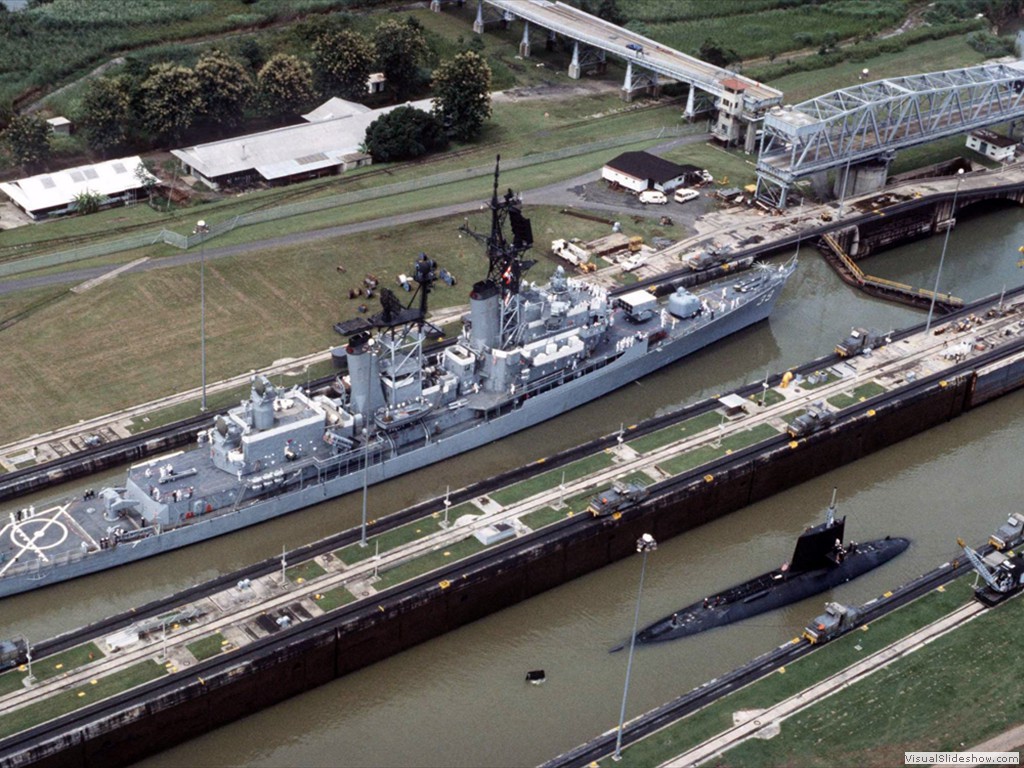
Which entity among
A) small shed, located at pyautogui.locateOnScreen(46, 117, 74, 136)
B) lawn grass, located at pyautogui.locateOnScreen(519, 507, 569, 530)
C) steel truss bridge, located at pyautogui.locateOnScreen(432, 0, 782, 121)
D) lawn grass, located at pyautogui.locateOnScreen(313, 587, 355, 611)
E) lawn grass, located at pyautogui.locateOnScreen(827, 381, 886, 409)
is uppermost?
steel truss bridge, located at pyautogui.locateOnScreen(432, 0, 782, 121)

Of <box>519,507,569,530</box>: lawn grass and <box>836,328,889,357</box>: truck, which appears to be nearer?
<box>519,507,569,530</box>: lawn grass

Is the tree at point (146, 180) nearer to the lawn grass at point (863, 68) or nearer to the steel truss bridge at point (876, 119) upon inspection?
the steel truss bridge at point (876, 119)

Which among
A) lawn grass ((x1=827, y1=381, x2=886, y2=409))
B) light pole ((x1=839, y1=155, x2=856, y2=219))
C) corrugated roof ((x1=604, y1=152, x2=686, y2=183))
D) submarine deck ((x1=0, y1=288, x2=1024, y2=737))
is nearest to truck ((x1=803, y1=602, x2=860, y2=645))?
submarine deck ((x1=0, y1=288, x2=1024, y2=737))


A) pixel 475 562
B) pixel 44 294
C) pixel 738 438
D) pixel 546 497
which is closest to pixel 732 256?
pixel 738 438

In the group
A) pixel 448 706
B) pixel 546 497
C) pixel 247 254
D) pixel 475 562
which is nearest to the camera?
pixel 448 706

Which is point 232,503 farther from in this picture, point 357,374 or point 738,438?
point 738,438

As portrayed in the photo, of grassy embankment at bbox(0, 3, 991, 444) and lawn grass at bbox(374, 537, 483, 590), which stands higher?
grassy embankment at bbox(0, 3, 991, 444)

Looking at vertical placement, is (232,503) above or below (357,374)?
below

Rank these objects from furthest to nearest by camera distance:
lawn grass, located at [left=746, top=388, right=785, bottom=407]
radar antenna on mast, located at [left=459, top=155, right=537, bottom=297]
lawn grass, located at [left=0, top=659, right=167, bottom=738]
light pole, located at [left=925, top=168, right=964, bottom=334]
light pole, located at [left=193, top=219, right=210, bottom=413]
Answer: light pole, located at [left=925, top=168, right=964, bottom=334]
lawn grass, located at [left=746, top=388, right=785, bottom=407]
light pole, located at [left=193, top=219, right=210, bottom=413]
radar antenna on mast, located at [left=459, top=155, right=537, bottom=297]
lawn grass, located at [left=0, top=659, right=167, bottom=738]

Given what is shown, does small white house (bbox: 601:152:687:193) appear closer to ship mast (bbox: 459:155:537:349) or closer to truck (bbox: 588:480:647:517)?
ship mast (bbox: 459:155:537:349)
